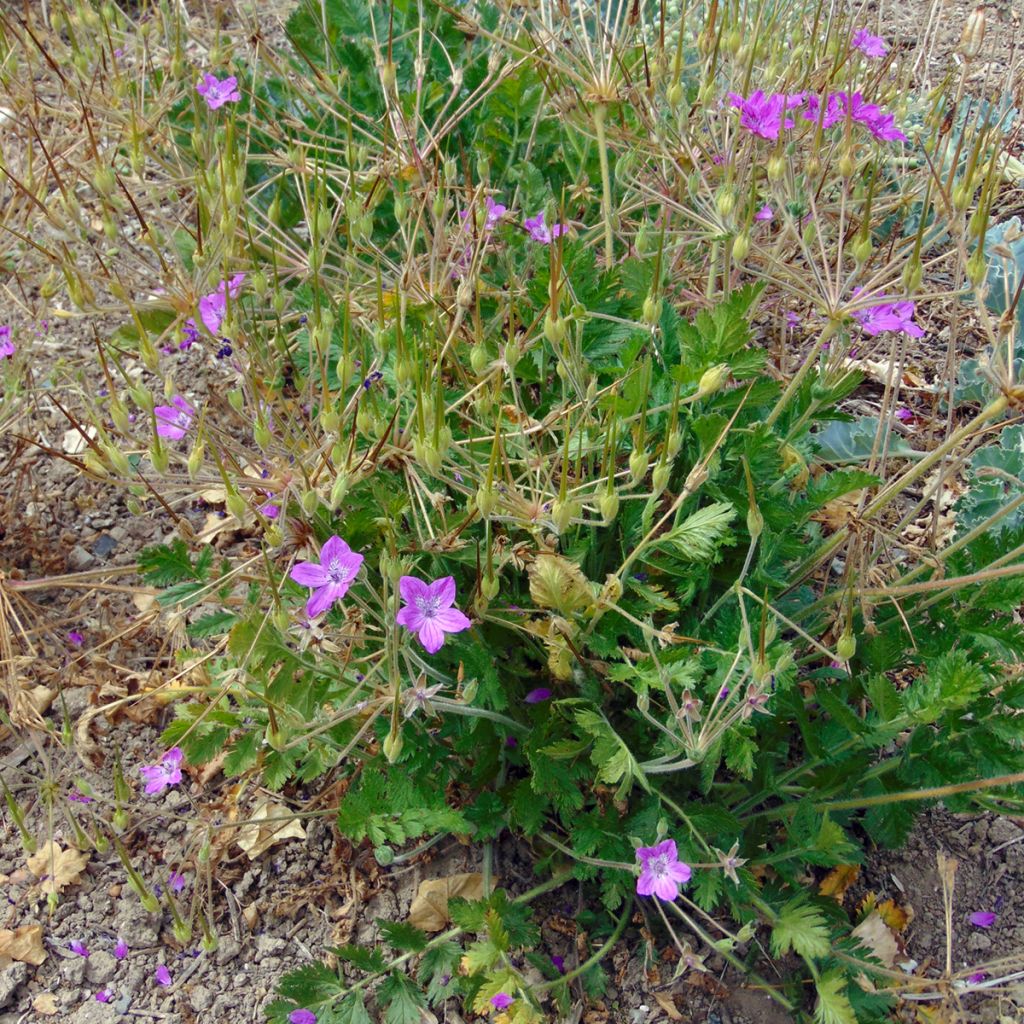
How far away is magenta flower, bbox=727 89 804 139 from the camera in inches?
67.5

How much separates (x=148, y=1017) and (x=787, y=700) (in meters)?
1.35

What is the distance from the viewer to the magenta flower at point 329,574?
4.91ft

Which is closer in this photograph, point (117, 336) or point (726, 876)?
point (726, 876)

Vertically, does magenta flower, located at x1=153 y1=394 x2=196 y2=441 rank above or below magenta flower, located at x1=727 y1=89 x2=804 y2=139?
below

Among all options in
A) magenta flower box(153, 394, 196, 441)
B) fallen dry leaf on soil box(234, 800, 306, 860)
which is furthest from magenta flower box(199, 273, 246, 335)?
fallen dry leaf on soil box(234, 800, 306, 860)

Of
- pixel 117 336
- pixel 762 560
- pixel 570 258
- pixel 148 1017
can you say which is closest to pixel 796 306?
pixel 570 258

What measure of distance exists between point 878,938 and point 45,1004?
5.26ft

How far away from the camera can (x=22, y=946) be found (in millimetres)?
1990

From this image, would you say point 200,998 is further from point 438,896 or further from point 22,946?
point 438,896

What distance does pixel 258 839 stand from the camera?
2117 millimetres

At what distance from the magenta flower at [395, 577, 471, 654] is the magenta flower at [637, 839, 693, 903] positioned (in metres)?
0.51

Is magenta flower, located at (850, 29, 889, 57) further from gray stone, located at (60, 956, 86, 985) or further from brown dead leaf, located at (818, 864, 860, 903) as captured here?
gray stone, located at (60, 956, 86, 985)

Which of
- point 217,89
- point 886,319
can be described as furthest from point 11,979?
point 886,319

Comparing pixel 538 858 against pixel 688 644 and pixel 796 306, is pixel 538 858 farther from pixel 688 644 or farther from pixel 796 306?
pixel 796 306
